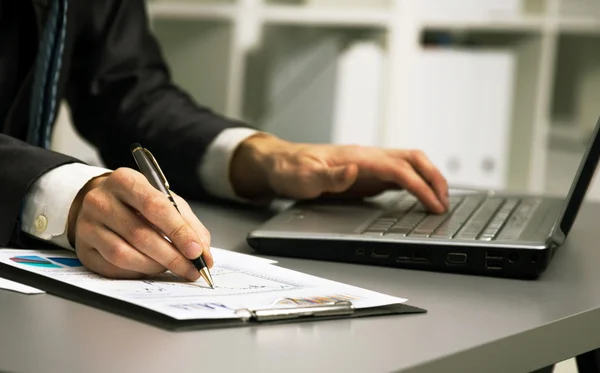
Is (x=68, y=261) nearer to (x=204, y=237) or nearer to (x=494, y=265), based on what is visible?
(x=204, y=237)

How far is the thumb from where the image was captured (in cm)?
101

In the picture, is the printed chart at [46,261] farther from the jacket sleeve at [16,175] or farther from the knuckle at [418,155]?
the knuckle at [418,155]

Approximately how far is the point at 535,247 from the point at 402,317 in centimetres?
19

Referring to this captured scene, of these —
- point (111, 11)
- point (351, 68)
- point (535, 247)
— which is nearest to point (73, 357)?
point (535, 247)

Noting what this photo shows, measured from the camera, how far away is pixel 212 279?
704 mm

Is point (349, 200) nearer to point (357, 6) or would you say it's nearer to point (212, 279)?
point (212, 279)

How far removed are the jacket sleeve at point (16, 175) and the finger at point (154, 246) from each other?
0.48 ft

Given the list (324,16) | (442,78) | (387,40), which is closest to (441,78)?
(442,78)

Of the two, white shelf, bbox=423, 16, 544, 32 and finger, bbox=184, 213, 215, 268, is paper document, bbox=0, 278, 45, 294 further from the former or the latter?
white shelf, bbox=423, 16, 544, 32

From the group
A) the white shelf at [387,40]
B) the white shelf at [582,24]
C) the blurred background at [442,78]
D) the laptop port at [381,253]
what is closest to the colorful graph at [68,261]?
the laptop port at [381,253]

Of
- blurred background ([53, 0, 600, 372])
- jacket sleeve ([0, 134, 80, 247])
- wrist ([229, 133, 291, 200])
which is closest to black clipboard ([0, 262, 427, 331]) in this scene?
jacket sleeve ([0, 134, 80, 247])

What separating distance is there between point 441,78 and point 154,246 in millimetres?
1910

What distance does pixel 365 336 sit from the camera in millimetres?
592

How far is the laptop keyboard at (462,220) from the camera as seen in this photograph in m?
0.86
